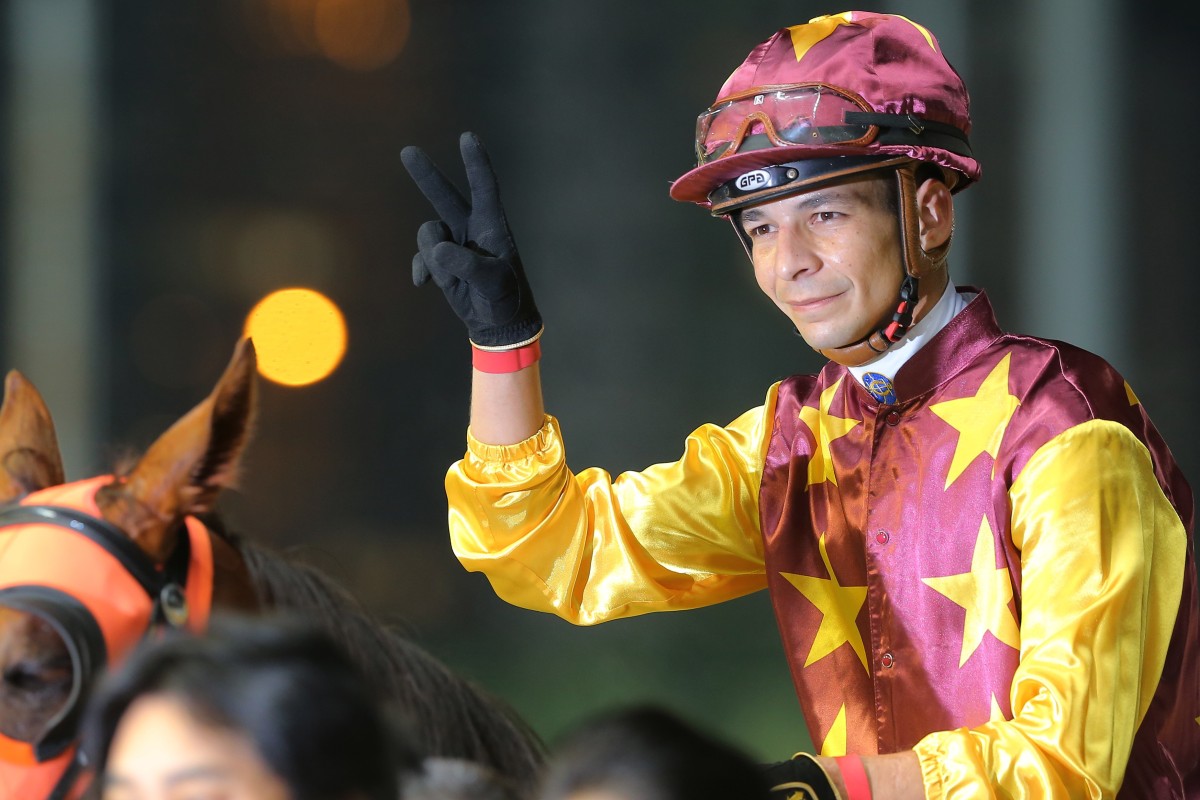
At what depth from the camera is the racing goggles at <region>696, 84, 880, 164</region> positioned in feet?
5.29

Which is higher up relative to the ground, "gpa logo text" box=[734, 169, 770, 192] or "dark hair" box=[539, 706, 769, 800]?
"gpa logo text" box=[734, 169, 770, 192]

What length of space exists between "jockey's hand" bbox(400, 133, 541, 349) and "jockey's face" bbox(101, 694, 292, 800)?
737mm

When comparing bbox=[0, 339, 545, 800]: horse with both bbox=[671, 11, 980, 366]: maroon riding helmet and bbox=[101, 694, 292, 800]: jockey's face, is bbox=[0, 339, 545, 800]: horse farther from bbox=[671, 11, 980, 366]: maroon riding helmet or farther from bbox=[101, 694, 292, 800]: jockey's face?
bbox=[671, 11, 980, 366]: maroon riding helmet

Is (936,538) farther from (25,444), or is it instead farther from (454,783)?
(25,444)

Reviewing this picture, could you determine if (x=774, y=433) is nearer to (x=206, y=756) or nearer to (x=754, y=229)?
(x=754, y=229)

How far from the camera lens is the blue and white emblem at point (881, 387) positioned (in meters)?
1.72

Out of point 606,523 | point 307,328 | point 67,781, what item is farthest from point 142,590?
point 307,328

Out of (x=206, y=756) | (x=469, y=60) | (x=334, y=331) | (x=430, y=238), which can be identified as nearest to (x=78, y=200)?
(x=334, y=331)

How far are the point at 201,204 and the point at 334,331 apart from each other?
1.66ft

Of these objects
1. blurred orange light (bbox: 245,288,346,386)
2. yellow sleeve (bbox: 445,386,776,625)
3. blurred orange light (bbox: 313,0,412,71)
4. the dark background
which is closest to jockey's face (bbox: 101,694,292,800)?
yellow sleeve (bbox: 445,386,776,625)

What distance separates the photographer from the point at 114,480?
1242mm

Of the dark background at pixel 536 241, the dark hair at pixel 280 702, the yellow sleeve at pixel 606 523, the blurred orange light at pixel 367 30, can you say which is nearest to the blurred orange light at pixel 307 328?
the dark background at pixel 536 241

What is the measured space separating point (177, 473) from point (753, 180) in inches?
30.6

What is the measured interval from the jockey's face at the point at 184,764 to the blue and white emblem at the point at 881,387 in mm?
992
